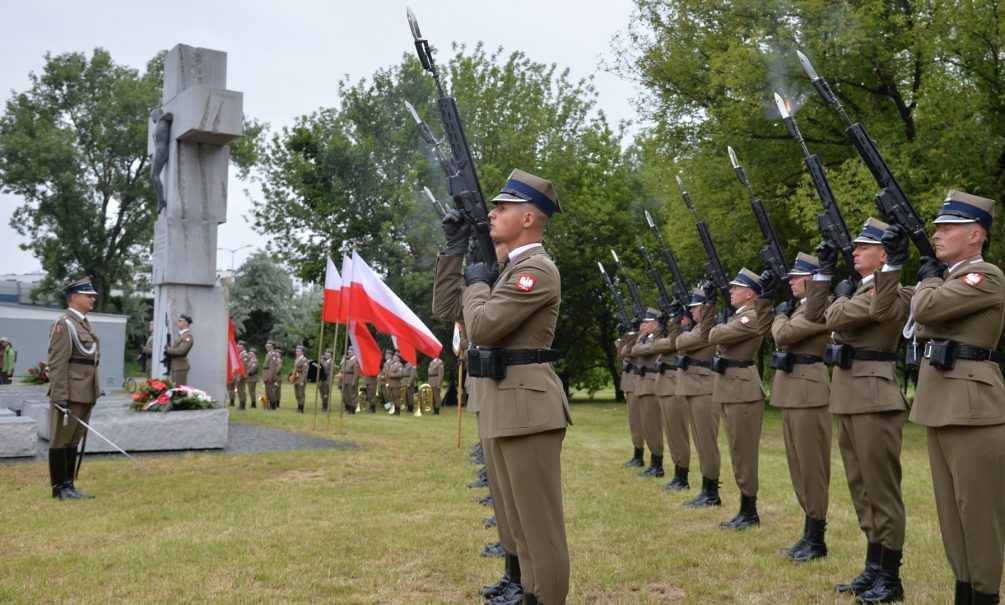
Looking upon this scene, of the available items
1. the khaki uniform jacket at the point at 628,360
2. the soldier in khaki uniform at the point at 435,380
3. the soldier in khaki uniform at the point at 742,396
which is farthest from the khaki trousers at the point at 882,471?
the soldier in khaki uniform at the point at 435,380

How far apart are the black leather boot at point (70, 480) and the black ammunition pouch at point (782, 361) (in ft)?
21.8

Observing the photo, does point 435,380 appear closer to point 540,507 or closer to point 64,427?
point 64,427

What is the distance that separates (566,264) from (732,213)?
11.7 meters

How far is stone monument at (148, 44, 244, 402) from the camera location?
14.9 metres

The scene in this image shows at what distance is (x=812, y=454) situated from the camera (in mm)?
6051

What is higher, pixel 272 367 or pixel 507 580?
pixel 272 367

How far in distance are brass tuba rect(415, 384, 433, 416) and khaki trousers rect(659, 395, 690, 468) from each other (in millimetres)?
15428

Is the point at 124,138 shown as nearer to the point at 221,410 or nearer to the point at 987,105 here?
the point at 221,410

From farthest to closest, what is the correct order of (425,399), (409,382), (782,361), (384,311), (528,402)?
(425,399) < (409,382) < (384,311) < (782,361) < (528,402)

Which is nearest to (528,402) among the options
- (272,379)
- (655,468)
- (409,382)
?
(655,468)

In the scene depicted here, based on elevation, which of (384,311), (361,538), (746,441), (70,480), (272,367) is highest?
(384,311)

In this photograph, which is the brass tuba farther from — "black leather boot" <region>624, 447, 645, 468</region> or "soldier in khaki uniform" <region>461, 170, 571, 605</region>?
"soldier in khaki uniform" <region>461, 170, 571, 605</region>

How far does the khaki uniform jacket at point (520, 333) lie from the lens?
383 cm

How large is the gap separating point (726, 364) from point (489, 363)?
4.14 m
